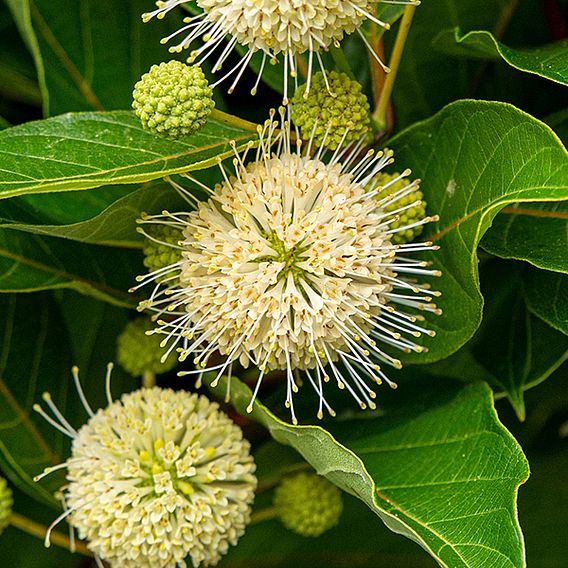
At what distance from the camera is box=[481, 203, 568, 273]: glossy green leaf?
118 cm

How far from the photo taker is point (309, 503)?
56.8 inches

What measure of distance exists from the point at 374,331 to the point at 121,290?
43 cm

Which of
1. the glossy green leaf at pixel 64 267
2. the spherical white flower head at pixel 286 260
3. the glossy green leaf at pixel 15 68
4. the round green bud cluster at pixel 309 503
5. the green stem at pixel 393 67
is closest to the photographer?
the spherical white flower head at pixel 286 260

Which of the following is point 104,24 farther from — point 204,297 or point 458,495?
point 458,495

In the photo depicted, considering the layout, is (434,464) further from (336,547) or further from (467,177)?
(336,547)

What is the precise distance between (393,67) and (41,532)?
102 cm

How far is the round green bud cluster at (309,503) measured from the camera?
1446 mm

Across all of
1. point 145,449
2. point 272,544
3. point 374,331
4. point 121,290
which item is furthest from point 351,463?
point 272,544

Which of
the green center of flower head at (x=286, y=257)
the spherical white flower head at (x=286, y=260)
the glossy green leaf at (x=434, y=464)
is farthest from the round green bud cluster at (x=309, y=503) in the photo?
the green center of flower head at (x=286, y=257)

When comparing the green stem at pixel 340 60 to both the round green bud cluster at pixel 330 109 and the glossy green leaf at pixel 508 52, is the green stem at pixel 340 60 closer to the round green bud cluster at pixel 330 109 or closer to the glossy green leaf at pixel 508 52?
the round green bud cluster at pixel 330 109

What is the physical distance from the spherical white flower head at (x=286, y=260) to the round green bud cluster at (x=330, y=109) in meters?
0.03

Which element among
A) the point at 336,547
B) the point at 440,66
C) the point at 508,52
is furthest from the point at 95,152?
the point at 336,547

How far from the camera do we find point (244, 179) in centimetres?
116

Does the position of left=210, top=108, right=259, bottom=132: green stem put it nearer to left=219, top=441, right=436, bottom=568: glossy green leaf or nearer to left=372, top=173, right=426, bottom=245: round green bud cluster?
left=372, top=173, right=426, bottom=245: round green bud cluster
